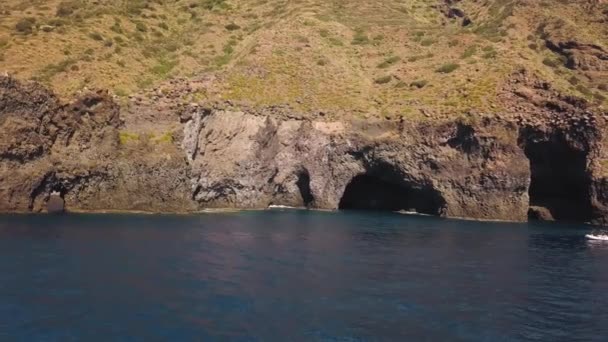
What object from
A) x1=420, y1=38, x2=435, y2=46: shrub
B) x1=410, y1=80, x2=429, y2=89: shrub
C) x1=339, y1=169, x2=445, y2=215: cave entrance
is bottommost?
x1=339, y1=169, x2=445, y2=215: cave entrance

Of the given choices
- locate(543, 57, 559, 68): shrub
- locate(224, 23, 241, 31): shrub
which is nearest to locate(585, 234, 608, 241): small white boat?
locate(543, 57, 559, 68): shrub

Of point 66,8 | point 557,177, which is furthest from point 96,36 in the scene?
point 557,177

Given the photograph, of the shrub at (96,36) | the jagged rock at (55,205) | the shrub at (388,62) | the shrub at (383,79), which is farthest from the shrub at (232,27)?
the jagged rock at (55,205)

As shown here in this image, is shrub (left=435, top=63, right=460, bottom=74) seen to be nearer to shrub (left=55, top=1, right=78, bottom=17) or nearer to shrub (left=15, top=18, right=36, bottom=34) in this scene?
shrub (left=15, top=18, right=36, bottom=34)

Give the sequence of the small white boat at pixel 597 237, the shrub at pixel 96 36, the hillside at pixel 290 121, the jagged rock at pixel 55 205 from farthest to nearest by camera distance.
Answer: the shrub at pixel 96 36 → the hillside at pixel 290 121 → the jagged rock at pixel 55 205 → the small white boat at pixel 597 237

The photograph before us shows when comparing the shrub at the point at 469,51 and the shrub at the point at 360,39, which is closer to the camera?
the shrub at the point at 469,51

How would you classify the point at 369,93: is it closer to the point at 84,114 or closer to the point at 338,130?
the point at 338,130

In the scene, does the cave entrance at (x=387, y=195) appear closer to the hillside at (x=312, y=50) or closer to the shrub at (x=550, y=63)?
the hillside at (x=312, y=50)
